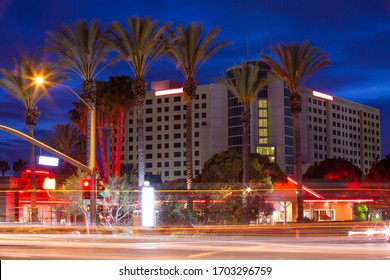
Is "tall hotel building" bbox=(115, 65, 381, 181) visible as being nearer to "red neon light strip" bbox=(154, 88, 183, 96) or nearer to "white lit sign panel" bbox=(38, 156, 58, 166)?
"red neon light strip" bbox=(154, 88, 183, 96)

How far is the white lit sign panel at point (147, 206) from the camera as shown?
125ft

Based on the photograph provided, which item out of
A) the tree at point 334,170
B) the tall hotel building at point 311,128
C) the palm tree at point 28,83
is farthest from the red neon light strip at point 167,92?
the palm tree at point 28,83

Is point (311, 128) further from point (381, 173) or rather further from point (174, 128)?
point (381, 173)

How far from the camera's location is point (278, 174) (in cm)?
7781

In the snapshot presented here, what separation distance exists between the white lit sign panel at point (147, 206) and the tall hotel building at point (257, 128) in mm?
104290

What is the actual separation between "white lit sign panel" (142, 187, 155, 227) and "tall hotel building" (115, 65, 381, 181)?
342 feet

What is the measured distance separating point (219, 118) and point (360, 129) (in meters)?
48.1

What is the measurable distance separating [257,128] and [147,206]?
11158 centimetres

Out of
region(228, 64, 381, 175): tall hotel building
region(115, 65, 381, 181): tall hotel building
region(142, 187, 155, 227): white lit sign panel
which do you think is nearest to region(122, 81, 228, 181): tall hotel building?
region(115, 65, 381, 181): tall hotel building

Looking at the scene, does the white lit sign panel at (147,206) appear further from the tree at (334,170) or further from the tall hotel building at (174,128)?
the tall hotel building at (174,128)

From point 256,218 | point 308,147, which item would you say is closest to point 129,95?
point 256,218

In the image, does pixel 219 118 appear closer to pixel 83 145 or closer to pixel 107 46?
pixel 83 145

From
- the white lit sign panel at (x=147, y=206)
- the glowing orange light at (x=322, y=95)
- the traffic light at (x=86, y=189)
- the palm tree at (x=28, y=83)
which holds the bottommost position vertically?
the white lit sign panel at (x=147, y=206)

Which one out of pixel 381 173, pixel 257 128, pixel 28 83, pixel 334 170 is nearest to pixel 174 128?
pixel 257 128
